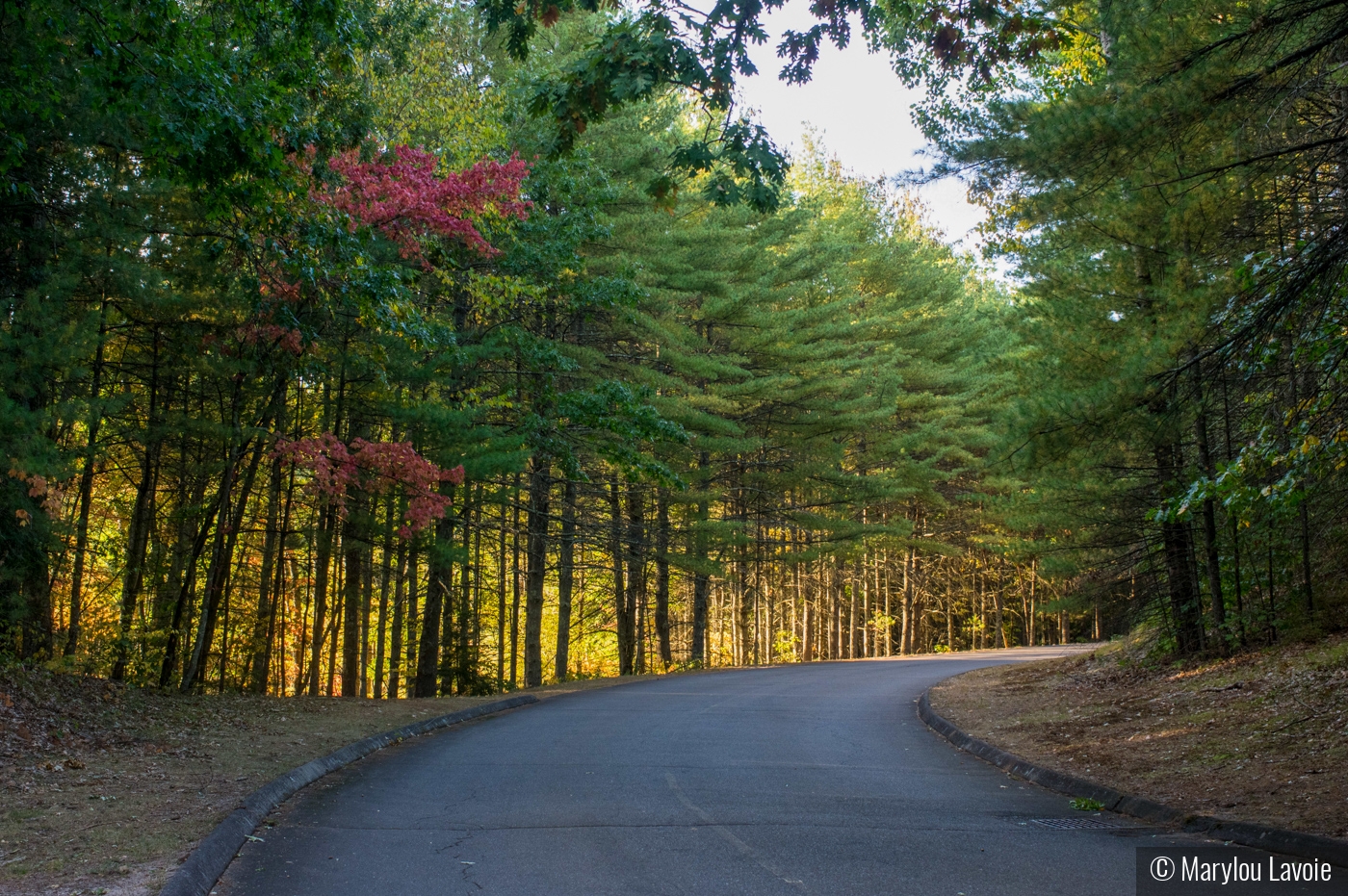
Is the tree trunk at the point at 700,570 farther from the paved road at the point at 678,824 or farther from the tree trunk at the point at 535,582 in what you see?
the paved road at the point at 678,824

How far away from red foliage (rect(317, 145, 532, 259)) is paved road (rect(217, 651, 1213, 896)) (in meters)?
7.24

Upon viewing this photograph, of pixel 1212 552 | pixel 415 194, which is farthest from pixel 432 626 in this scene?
pixel 1212 552

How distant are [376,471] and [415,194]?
13.9ft

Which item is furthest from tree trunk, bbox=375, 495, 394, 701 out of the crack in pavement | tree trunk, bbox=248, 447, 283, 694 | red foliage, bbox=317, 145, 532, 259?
the crack in pavement

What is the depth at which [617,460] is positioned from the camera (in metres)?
19.2

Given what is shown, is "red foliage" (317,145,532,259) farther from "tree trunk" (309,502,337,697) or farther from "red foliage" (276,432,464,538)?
"tree trunk" (309,502,337,697)

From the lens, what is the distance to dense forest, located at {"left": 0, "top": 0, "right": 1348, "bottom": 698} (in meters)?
8.40

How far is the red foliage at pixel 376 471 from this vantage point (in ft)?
47.6

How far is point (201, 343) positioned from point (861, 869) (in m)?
12.3

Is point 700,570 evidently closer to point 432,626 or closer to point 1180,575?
point 432,626

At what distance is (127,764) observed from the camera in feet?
29.3

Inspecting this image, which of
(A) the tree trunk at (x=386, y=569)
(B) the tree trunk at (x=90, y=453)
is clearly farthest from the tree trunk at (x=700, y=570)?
(B) the tree trunk at (x=90, y=453)

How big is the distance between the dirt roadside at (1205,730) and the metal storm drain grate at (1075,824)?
1.83ft

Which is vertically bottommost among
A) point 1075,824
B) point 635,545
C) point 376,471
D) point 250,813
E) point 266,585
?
point 1075,824
